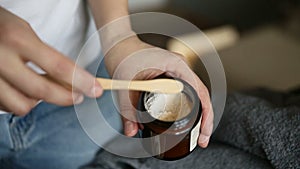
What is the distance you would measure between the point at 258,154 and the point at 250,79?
1.02 metres

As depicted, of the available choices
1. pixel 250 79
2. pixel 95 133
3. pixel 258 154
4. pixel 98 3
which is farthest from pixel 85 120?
pixel 250 79

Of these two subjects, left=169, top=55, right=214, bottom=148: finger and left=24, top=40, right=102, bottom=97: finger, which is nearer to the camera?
left=24, top=40, right=102, bottom=97: finger

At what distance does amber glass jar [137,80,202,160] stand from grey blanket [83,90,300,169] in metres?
0.11

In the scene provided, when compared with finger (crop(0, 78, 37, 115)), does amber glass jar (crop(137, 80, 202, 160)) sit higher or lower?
lower

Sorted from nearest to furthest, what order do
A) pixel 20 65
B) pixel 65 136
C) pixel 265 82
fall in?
pixel 20 65, pixel 65 136, pixel 265 82

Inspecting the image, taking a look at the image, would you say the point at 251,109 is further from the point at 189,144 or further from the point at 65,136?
the point at 65,136

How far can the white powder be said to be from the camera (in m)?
0.71

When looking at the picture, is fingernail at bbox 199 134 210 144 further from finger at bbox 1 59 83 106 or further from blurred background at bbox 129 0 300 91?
blurred background at bbox 129 0 300 91

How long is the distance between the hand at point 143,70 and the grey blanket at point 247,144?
9cm

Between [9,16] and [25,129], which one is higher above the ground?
[9,16]

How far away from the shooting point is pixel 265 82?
71.1 inches

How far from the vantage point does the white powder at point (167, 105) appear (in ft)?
2.33

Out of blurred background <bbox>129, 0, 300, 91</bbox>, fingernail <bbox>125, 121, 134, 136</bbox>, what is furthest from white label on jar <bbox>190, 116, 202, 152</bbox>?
blurred background <bbox>129, 0, 300, 91</bbox>

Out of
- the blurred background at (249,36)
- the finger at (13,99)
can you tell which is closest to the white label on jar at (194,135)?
the finger at (13,99)
